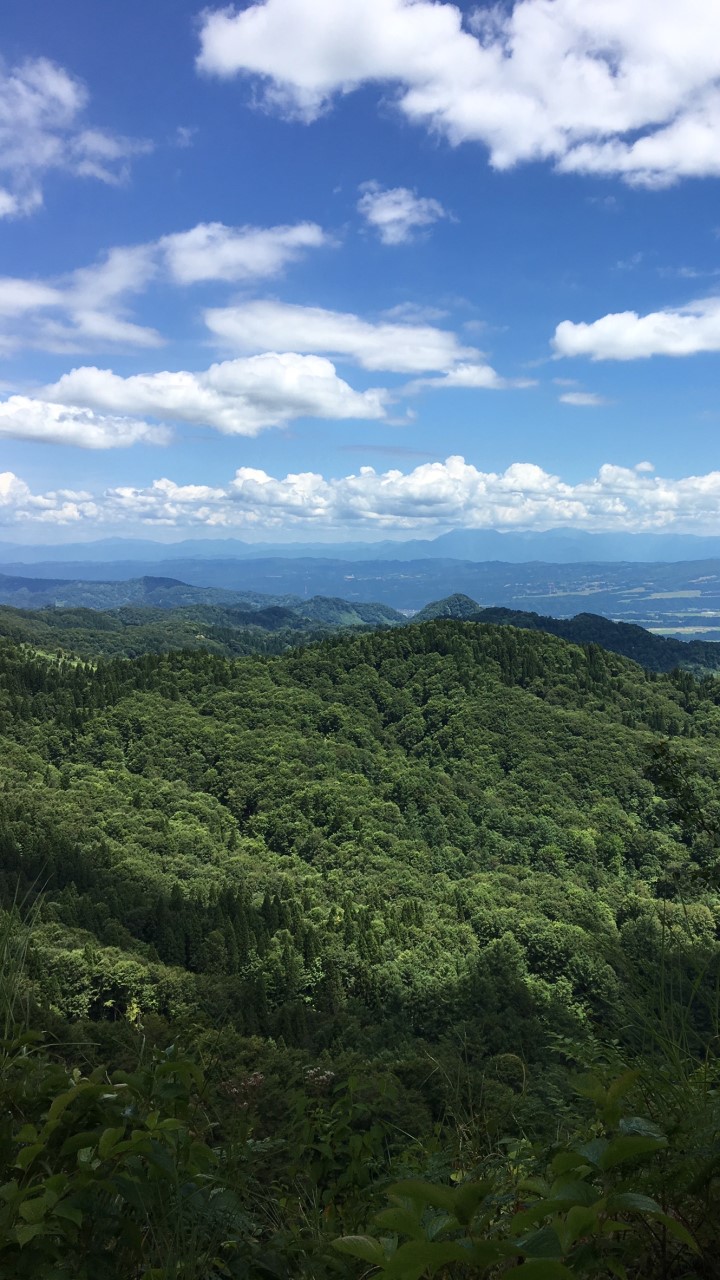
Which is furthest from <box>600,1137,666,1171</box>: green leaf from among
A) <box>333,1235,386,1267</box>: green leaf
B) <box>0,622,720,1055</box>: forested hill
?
<box>0,622,720,1055</box>: forested hill

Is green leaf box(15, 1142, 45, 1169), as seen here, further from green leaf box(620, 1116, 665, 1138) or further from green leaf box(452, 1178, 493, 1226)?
green leaf box(620, 1116, 665, 1138)

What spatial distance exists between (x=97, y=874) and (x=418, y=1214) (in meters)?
71.4

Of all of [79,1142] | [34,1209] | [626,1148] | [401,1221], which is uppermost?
[626,1148]

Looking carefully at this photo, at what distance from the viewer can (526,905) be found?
68.1 meters

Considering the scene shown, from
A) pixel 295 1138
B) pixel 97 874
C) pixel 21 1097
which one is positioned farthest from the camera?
pixel 97 874

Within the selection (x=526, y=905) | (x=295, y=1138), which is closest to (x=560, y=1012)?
(x=526, y=905)

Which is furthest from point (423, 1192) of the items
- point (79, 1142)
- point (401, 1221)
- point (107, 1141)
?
point (79, 1142)

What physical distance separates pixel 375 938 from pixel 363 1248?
6017cm

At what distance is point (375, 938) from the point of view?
5688 cm

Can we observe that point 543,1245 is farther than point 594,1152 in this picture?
No

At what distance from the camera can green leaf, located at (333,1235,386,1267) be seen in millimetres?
1323

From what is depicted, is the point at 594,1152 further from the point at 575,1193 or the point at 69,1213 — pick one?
the point at 69,1213

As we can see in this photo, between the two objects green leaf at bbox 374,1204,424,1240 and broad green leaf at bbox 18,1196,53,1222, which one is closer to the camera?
green leaf at bbox 374,1204,424,1240

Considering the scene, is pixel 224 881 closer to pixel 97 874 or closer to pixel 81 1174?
pixel 97 874
